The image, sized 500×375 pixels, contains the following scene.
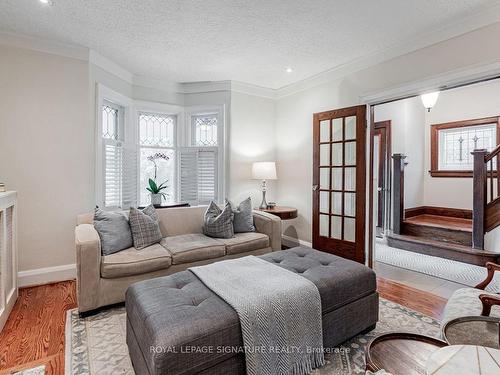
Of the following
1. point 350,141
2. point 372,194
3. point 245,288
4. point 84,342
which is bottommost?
point 84,342

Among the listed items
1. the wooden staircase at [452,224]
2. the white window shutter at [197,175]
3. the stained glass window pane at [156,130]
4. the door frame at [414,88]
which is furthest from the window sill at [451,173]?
the stained glass window pane at [156,130]

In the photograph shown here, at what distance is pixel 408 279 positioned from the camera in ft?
11.0

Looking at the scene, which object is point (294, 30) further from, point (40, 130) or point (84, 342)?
point (84, 342)

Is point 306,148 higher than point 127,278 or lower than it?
higher

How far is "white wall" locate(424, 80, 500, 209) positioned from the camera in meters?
5.18

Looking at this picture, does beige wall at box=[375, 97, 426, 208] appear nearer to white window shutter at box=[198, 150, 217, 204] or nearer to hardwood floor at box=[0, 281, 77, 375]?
white window shutter at box=[198, 150, 217, 204]

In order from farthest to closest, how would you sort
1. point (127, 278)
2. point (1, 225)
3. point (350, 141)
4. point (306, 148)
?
point (306, 148) → point (350, 141) → point (127, 278) → point (1, 225)

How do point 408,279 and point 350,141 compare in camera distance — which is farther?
point 350,141

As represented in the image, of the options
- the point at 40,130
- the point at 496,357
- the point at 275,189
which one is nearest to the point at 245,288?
the point at 496,357

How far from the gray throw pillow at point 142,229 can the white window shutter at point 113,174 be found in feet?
3.35

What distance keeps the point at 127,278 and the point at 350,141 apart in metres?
2.97

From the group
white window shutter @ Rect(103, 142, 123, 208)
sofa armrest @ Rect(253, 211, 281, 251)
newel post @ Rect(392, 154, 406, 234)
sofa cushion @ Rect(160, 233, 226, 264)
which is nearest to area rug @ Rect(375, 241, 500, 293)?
newel post @ Rect(392, 154, 406, 234)

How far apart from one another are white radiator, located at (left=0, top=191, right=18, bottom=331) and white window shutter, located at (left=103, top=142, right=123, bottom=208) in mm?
1136

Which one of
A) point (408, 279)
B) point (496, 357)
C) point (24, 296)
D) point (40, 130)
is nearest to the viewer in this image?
point (496, 357)
